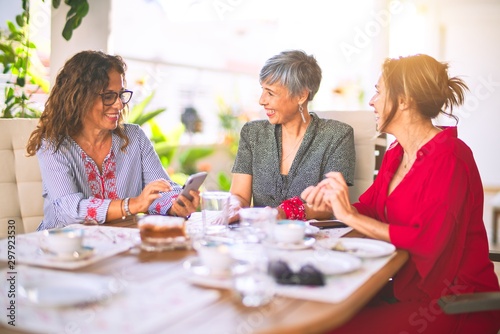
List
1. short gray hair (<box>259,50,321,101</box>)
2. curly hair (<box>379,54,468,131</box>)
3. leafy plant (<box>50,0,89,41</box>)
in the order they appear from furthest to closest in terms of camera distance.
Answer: leafy plant (<box>50,0,89,41</box>)
short gray hair (<box>259,50,321,101</box>)
curly hair (<box>379,54,468,131</box>)

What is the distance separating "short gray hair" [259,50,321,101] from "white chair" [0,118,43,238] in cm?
99

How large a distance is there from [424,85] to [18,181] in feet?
5.14

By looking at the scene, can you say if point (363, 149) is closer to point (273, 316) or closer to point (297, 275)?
point (297, 275)

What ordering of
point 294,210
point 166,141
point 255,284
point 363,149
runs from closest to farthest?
point 255,284 → point 294,210 → point 363,149 → point 166,141

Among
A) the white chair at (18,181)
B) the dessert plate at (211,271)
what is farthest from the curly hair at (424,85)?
the white chair at (18,181)

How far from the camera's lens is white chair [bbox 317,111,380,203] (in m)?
2.78

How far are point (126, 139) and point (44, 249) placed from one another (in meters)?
0.98

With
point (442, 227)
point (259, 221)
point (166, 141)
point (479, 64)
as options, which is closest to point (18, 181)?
point (259, 221)

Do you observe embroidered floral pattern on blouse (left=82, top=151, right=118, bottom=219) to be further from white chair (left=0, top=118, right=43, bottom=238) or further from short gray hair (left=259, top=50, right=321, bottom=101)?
short gray hair (left=259, top=50, right=321, bottom=101)

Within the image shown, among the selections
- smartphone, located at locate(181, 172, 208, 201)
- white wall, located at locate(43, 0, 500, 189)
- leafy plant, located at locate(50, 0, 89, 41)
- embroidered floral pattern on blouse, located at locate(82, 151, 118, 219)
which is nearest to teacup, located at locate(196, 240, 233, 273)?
smartphone, located at locate(181, 172, 208, 201)

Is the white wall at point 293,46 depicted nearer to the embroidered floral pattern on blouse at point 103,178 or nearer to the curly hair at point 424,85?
the embroidered floral pattern on blouse at point 103,178

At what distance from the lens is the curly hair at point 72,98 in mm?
2281

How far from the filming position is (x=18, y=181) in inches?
95.0

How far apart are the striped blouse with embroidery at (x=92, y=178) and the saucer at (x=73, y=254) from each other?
51cm
